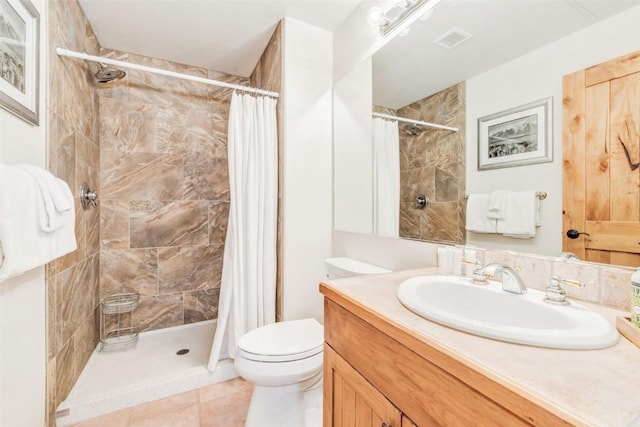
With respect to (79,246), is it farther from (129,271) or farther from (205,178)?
(205,178)

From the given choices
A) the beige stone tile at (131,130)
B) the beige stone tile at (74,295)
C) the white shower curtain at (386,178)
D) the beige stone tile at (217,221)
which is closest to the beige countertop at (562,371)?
the white shower curtain at (386,178)

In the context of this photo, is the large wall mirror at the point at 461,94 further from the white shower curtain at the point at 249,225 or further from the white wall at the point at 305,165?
the white shower curtain at the point at 249,225

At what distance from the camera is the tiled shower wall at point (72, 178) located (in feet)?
4.24

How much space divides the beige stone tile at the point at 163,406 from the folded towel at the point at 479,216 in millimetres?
1754

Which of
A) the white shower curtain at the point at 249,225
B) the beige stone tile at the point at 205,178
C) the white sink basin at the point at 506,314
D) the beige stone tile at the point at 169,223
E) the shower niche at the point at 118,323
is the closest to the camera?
the white sink basin at the point at 506,314

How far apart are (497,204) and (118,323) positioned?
2.72 m

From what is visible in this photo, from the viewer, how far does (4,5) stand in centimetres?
94

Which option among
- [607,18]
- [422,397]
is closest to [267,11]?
[607,18]

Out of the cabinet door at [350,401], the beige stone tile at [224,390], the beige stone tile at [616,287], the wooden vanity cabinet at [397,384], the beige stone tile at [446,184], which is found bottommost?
the beige stone tile at [224,390]

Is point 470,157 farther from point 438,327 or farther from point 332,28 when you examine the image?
point 332,28

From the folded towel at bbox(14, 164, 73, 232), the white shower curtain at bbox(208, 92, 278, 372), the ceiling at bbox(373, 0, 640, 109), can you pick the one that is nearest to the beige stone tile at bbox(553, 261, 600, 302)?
the ceiling at bbox(373, 0, 640, 109)

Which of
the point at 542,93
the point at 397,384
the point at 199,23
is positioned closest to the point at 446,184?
the point at 542,93

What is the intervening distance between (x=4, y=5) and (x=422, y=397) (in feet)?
5.73

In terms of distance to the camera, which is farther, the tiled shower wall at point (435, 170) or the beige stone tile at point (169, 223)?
the beige stone tile at point (169, 223)
